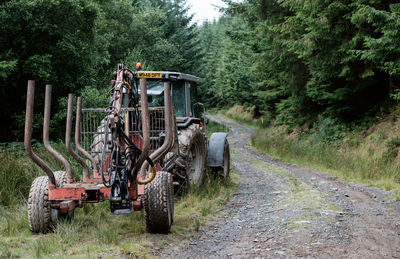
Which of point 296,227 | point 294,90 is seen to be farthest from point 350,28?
point 296,227

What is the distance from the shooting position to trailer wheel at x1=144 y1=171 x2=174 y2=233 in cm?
500

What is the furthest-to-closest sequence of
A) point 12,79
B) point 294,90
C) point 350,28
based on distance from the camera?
point 294,90 → point 12,79 → point 350,28

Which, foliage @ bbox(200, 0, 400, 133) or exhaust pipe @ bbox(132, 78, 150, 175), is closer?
exhaust pipe @ bbox(132, 78, 150, 175)

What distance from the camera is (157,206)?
16.4 feet

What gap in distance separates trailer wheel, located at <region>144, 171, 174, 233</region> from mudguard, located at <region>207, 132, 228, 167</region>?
4132 mm

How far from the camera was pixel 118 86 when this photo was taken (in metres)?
5.28

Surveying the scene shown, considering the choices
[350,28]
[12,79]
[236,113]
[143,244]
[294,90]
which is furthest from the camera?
[236,113]

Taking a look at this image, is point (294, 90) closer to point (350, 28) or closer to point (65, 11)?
point (350, 28)

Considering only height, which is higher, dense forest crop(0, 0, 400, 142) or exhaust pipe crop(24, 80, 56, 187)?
dense forest crop(0, 0, 400, 142)

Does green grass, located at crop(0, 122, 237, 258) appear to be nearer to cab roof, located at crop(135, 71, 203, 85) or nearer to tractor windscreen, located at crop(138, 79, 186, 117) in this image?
tractor windscreen, located at crop(138, 79, 186, 117)

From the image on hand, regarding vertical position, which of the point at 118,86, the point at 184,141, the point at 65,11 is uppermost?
the point at 65,11

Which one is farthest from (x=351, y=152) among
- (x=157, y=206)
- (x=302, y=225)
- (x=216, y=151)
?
(x=157, y=206)

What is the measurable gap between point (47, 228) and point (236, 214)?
3067 millimetres

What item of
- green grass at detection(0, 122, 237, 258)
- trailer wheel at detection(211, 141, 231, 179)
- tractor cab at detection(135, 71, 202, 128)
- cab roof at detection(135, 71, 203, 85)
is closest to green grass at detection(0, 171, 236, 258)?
green grass at detection(0, 122, 237, 258)
